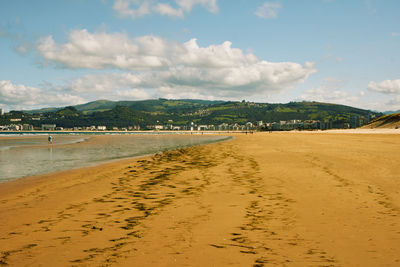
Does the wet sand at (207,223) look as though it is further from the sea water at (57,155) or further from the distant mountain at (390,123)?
the distant mountain at (390,123)

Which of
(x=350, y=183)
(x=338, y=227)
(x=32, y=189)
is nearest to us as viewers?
(x=338, y=227)

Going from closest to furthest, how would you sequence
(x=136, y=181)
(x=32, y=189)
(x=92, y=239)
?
(x=92, y=239) → (x=32, y=189) → (x=136, y=181)

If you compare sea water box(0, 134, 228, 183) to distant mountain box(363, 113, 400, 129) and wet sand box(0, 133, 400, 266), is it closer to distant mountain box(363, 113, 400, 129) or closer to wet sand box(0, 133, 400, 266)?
wet sand box(0, 133, 400, 266)

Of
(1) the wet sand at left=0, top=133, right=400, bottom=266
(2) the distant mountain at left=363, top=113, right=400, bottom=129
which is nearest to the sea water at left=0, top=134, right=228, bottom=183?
(1) the wet sand at left=0, top=133, right=400, bottom=266

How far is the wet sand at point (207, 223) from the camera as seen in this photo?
410 cm

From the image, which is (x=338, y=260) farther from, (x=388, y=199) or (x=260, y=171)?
(x=260, y=171)

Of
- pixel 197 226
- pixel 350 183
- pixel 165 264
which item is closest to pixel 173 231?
pixel 197 226

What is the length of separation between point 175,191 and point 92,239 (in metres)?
4.23

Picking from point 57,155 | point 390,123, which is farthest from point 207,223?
point 390,123

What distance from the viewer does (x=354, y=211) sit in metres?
6.29

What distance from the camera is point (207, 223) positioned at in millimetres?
5621

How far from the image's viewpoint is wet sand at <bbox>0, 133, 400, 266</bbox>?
13.5 ft

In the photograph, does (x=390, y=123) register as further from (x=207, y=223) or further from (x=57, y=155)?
(x=207, y=223)

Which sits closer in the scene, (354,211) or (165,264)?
(165,264)
